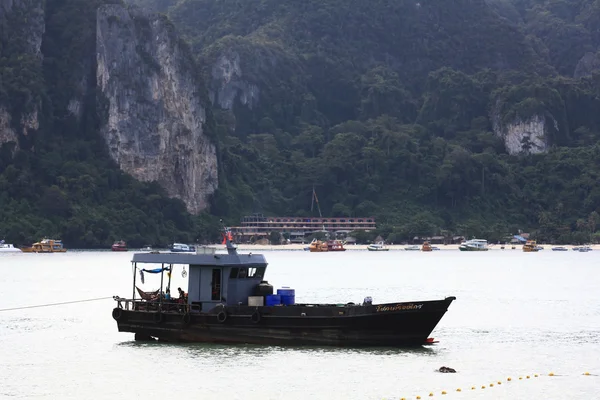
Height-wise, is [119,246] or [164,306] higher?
[119,246]

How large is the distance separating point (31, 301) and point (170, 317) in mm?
30474

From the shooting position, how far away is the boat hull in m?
54.2

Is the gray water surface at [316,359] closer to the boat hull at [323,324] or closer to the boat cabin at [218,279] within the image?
the boat hull at [323,324]

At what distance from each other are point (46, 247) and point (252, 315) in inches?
5148

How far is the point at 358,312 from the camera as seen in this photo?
5425 centimetres

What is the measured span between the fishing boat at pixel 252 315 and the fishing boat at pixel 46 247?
125492 mm

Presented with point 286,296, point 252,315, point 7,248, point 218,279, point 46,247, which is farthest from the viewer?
point 46,247

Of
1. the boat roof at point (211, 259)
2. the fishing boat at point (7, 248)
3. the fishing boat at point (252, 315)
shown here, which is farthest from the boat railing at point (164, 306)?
the fishing boat at point (7, 248)

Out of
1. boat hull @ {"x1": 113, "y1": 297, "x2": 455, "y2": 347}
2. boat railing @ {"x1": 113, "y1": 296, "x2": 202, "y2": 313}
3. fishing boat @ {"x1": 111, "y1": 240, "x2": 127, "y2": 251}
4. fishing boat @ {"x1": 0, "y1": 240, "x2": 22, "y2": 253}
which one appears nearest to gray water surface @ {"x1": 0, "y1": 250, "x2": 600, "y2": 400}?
boat hull @ {"x1": 113, "y1": 297, "x2": 455, "y2": 347}

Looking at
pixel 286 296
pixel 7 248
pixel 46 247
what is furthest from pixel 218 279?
pixel 7 248

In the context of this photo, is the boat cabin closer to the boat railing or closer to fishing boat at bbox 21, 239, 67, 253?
the boat railing

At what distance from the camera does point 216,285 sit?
57.7m

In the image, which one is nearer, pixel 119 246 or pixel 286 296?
pixel 286 296

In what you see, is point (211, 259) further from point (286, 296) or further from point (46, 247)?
point (46, 247)
